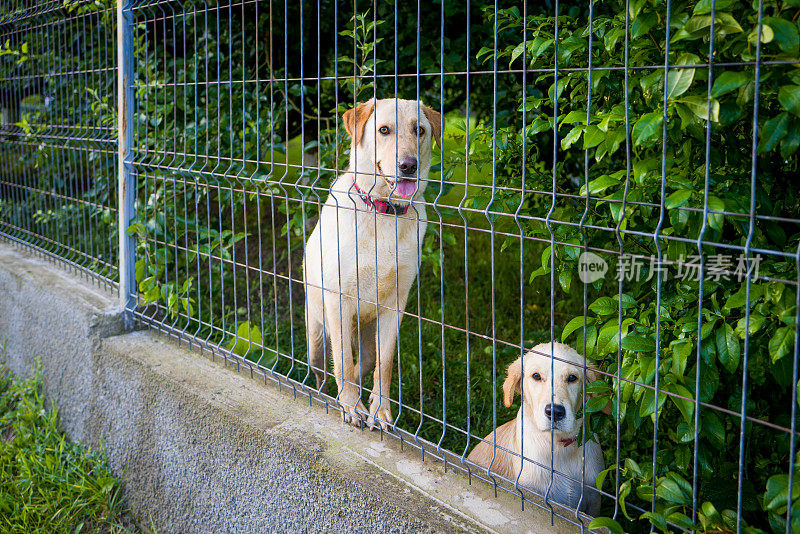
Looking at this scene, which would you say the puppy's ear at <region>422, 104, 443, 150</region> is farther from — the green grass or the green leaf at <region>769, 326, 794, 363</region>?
the green grass

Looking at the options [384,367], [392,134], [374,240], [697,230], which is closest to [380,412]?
[384,367]

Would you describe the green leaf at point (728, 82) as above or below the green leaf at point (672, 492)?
above

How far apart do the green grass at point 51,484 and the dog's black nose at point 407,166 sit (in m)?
2.10

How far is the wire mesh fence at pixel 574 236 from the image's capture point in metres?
1.82

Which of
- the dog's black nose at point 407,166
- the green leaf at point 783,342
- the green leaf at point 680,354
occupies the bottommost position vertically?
the green leaf at point 680,354

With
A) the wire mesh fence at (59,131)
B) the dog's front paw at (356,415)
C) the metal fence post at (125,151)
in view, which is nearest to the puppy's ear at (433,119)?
the dog's front paw at (356,415)

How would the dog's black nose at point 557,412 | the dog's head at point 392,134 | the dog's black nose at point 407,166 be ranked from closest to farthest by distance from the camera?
1. the dog's black nose at point 557,412
2. the dog's black nose at point 407,166
3. the dog's head at point 392,134

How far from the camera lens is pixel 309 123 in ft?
20.7

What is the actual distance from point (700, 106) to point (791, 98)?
0.69 feet

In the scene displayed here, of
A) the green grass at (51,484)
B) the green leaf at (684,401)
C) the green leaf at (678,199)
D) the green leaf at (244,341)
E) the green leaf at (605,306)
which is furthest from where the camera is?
the green leaf at (244,341)

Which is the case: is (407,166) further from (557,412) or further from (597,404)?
(597,404)

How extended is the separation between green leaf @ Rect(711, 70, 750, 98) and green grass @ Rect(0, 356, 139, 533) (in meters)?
3.15

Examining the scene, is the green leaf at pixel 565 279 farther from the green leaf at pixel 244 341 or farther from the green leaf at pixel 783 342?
the green leaf at pixel 244 341

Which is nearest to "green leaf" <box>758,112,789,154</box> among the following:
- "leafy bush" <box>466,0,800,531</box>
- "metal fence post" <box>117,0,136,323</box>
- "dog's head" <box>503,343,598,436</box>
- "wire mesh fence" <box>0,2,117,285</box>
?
"leafy bush" <box>466,0,800,531</box>
